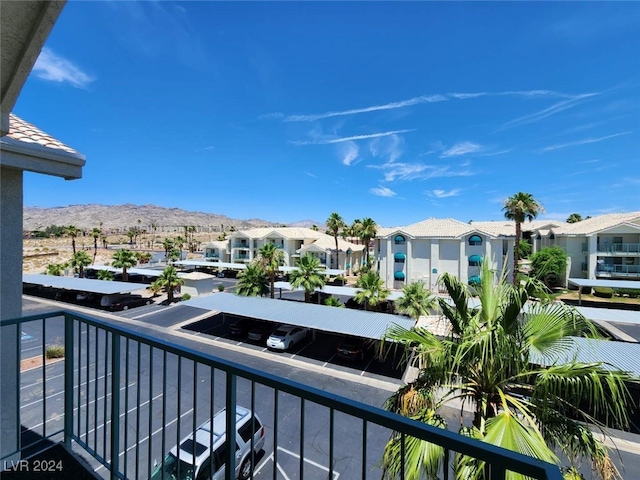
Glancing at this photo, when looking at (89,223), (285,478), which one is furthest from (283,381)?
(89,223)

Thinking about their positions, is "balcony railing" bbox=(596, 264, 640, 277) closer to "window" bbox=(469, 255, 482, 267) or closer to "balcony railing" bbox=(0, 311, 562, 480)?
"window" bbox=(469, 255, 482, 267)

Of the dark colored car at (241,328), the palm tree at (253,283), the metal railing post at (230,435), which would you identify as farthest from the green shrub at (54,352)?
the metal railing post at (230,435)

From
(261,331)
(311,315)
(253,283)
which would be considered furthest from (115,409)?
(253,283)

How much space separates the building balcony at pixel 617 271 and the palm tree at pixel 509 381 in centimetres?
3864

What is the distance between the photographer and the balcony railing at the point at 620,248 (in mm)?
32384

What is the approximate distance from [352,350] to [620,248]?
3447cm

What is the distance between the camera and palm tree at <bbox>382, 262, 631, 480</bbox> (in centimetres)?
406

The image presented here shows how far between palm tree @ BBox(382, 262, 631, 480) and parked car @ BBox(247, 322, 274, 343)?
605 inches

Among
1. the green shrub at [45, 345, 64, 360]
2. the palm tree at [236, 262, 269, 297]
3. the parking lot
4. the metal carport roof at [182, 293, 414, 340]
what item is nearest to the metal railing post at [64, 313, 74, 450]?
the parking lot

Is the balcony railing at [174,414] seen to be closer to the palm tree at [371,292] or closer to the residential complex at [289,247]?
the palm tree at [371,292]

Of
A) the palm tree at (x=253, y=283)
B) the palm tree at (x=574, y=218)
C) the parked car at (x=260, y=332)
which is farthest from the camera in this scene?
the palm tree at (x=574, y=218)

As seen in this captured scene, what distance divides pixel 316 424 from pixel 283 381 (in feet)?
37.0

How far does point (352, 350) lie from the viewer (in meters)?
17.0

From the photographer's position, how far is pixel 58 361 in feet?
53.8
